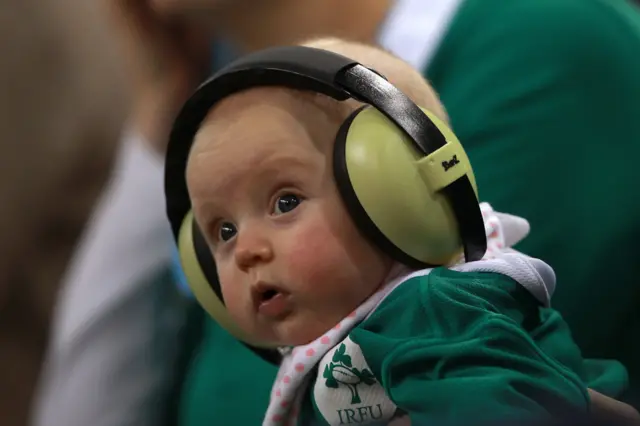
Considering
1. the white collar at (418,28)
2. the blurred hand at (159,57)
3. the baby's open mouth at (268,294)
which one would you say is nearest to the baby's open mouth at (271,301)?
the baby's open mouth at (268,294)

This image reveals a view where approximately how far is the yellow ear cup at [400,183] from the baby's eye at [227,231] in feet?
0.22

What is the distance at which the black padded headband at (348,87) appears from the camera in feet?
1.18

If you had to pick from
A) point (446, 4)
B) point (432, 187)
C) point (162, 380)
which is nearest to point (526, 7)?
point (446, 4)

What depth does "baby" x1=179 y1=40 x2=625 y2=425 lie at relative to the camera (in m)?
0.34

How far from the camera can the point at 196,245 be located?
16.9 inches

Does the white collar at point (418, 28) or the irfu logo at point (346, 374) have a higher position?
the white collar at point (418, 28)

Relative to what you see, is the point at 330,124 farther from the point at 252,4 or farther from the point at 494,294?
the point at 252,4

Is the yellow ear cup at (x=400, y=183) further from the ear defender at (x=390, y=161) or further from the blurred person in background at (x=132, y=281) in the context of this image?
the blurred person in background at (x=132, y=281)

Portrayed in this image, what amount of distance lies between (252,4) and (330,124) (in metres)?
0.41

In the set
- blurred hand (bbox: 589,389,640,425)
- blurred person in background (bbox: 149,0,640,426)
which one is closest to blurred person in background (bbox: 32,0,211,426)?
blurred person in background (bbox: 149,0,640,426)

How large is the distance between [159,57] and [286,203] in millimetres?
543

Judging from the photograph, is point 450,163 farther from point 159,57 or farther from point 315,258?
point 159,57

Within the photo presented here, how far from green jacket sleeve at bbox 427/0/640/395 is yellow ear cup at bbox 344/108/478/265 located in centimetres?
20

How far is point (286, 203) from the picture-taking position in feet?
1.22
